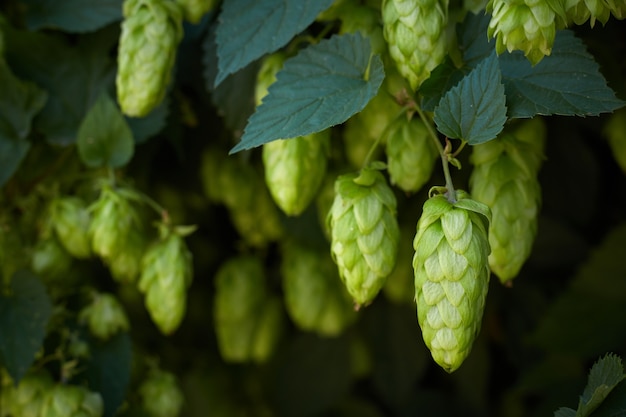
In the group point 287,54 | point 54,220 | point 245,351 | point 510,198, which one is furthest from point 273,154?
point 245,351

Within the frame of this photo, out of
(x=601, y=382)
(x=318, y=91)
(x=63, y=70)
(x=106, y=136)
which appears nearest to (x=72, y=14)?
(x=63, y=70)

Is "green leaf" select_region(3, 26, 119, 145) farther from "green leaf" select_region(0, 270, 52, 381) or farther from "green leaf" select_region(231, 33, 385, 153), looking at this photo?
"green leaf" select_region(231, 33, 385, 153)

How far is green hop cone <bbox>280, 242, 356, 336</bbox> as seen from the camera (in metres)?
1.68

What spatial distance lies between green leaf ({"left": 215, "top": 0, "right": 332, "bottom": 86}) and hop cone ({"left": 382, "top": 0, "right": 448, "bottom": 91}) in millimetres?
135

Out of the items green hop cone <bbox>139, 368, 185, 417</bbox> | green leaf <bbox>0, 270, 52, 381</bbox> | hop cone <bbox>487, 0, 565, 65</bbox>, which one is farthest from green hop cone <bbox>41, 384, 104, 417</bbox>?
hop cone <bbox>487, 0, 565, 65</bbox>

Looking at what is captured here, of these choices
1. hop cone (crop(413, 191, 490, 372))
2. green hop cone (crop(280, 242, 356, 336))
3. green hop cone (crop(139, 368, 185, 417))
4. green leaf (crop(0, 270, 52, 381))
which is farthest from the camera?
green hop cone (crop(280, 242, 356, 336))

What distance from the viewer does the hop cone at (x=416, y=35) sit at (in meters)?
0.94

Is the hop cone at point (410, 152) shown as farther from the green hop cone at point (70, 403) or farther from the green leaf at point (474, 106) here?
the green hop cone at point (70, 403)

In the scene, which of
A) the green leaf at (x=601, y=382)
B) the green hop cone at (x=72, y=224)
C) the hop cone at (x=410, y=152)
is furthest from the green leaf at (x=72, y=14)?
the green leaf at (x=601, y=382)

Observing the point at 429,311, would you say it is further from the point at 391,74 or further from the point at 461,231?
the point at 391,74

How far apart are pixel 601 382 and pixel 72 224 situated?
90cm

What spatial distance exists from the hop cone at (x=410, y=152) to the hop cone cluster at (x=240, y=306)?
855mm

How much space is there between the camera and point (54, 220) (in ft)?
4.50

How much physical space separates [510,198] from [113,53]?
3.03ft
